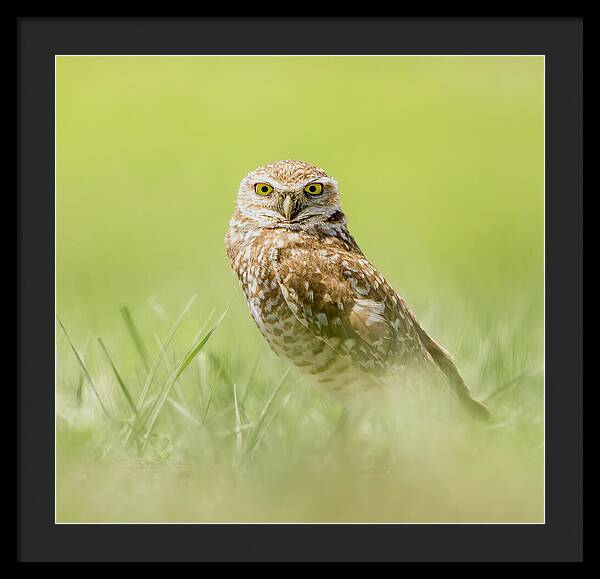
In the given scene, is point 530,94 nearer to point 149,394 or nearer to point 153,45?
point 153,45

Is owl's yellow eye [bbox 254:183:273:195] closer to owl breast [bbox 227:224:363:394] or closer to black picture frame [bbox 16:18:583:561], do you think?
owl breast [bbox 227:224:363:394]

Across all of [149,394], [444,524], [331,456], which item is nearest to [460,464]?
[444,524]

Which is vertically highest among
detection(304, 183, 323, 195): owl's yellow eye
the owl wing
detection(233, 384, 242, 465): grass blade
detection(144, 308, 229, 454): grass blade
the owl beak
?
detection(304, 183, 323, 195): owl's yellow eye

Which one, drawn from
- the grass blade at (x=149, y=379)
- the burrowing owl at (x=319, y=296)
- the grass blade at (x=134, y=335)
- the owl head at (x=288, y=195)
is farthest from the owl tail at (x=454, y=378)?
the grass blade at (x=134, y=335)

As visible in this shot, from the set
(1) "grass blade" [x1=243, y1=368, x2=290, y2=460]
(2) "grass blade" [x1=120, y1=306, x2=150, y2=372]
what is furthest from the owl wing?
(2) "grass blade" [x1=120, y1=306, x2=150, y2=372]

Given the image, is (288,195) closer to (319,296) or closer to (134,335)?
A: (319,296)

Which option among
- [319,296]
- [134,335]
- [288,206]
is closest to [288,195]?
[288,206]

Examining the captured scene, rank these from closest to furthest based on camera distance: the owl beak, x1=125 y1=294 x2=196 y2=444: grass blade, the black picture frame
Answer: the black picture frame, x1=125 y1=294 x2=196 y2=444: grass blade, the owl beak

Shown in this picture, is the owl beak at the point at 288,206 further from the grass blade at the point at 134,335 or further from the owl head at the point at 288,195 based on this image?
the grass blade at the point at 134,335
